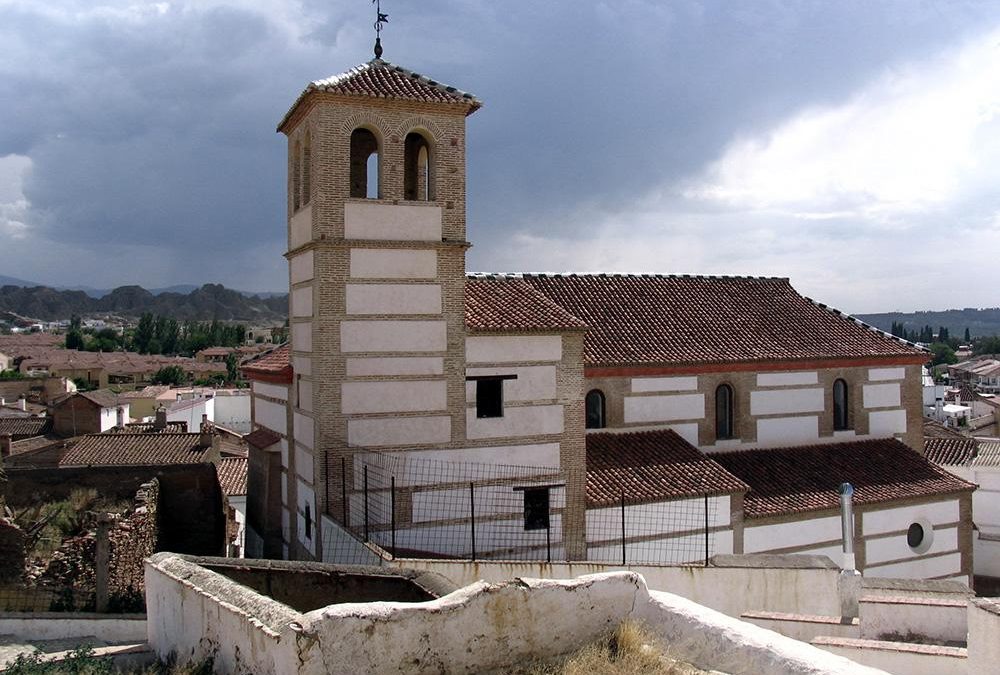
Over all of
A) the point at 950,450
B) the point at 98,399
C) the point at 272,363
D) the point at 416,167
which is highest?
the point at 416,167

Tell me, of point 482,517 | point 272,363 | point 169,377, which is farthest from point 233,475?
point 169,377

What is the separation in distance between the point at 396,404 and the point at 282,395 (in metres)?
3.43

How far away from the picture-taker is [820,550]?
19.3 metres

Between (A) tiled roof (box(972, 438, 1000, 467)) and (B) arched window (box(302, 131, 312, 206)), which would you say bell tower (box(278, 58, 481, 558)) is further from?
(A) tiled roof (box(972, 438, 1000, 467))

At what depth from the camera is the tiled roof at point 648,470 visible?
682 inches

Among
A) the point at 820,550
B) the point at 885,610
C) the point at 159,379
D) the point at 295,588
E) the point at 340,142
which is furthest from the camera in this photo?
the point at 159,379

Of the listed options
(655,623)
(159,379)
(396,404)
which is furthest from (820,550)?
(159,379)

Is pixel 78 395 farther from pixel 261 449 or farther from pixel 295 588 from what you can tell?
pixel 295 588

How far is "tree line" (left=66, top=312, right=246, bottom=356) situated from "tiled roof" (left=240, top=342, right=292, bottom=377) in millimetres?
124596

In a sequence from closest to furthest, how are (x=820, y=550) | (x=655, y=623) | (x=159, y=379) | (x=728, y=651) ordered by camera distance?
(x=728, y=651), (x=655, y=623), (x=820, y=550), (x=159, y=379)

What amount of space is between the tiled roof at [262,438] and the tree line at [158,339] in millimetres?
125355

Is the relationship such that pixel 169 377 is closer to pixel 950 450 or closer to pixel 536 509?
pixel 950 450

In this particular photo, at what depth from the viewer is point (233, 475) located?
94.2 ft

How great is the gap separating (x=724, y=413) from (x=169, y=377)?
80.7 m
